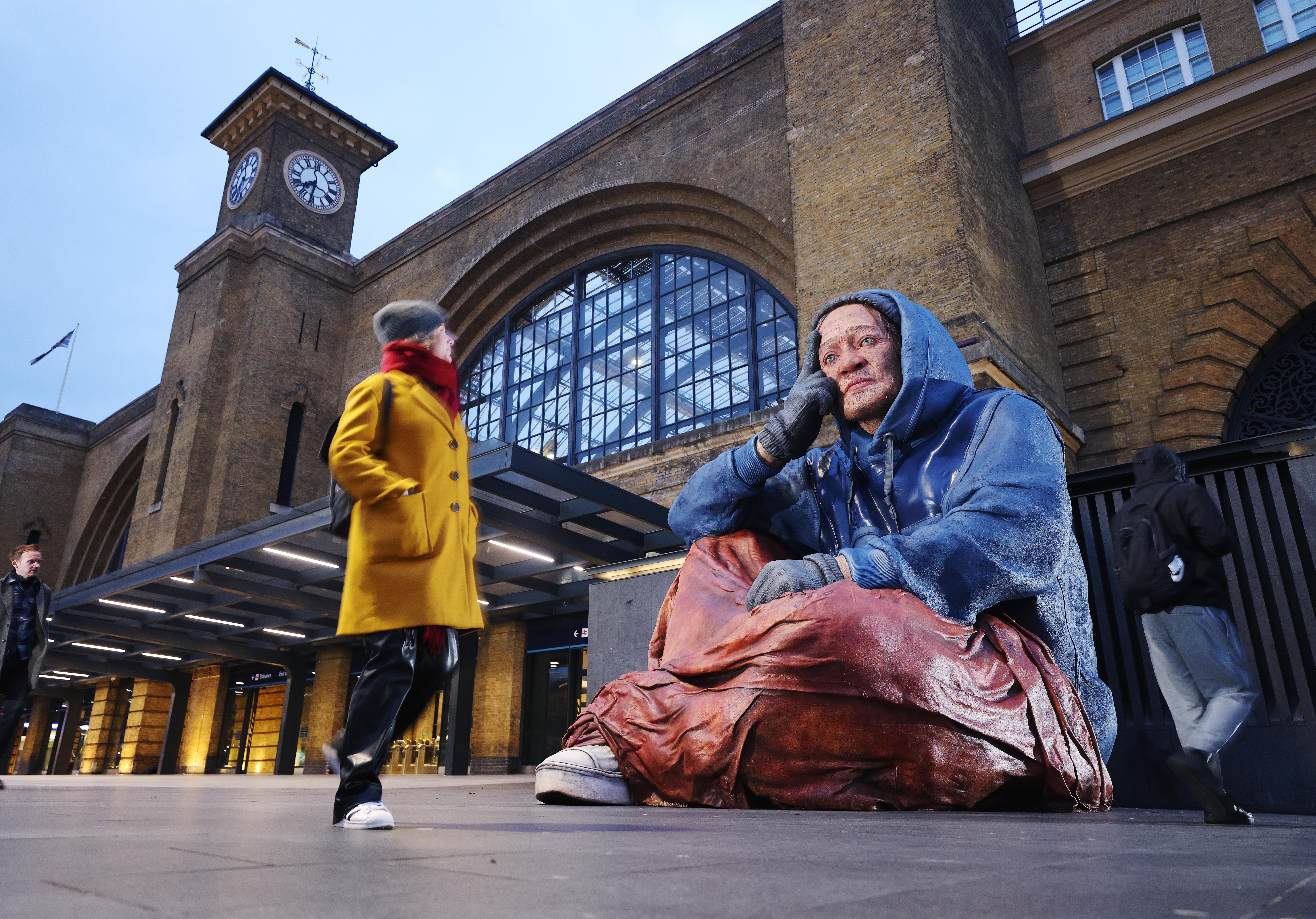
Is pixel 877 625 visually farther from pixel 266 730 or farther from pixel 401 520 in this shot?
pixel 266 730

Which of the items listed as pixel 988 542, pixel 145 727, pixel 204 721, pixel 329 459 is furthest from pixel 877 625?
pixel 145 727

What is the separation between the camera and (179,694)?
20406 mm

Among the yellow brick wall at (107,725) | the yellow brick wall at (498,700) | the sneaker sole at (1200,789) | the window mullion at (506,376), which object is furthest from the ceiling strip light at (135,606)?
the sneaker sole at (1200,789)

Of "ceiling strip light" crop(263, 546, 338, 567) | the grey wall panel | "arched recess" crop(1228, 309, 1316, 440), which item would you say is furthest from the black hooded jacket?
"ceiling strip light" crop(263, 546, 338, 567)

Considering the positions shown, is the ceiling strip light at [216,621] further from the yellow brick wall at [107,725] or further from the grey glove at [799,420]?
the grey glove at [799,420]

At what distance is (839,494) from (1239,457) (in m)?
2.50

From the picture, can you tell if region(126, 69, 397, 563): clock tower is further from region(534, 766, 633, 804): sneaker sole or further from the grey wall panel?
region(534, 766, 633, 804): sneaker sole

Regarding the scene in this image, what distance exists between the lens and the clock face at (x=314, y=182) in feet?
67.1

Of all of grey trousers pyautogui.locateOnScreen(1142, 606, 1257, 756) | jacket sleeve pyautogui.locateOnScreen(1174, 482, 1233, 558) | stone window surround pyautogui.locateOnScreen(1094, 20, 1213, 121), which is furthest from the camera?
stone window surround pyautogui.locateOnScreen(1094, 20, 1213, 121)

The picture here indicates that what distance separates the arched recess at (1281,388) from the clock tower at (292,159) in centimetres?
1823

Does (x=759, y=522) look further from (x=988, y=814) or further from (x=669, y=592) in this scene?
(x=988, y=814)

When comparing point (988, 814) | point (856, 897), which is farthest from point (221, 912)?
point (988, 814)

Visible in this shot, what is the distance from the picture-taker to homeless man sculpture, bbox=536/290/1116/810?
277 cm

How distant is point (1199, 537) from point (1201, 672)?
497mm
